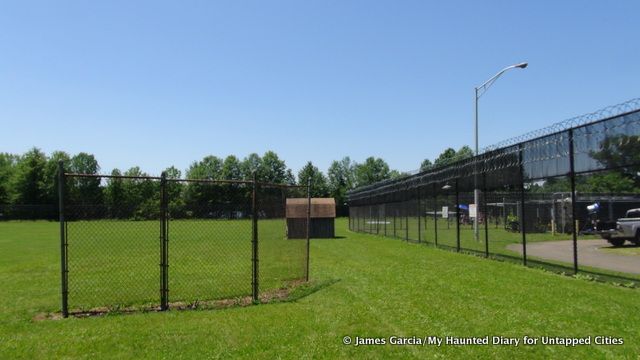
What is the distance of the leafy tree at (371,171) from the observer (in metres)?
121

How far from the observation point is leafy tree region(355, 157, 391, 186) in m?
121

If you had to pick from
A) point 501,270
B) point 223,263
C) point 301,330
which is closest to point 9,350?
point 301,330

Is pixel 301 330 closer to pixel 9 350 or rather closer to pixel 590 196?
pixel 9 350

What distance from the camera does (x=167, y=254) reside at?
32.1ft

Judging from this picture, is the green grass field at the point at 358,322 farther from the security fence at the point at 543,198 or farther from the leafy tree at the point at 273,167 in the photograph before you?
the leafy tree at the point at 273,167

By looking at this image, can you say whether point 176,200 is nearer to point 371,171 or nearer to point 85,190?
point 85,190

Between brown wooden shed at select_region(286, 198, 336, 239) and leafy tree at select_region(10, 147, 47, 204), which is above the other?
leafy tree at select_region(10, 147, 47, 204)

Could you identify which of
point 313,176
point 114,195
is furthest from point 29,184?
point 114,195

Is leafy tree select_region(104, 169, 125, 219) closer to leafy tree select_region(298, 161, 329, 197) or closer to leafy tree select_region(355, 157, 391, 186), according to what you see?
leafy tree select_region(298, 161, 329, 197)

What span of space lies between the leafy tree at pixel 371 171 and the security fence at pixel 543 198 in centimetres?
7778

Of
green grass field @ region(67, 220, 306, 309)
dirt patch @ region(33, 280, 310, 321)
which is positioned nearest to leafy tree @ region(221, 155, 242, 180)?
green grass field @ region(67, 220, 306, 309)

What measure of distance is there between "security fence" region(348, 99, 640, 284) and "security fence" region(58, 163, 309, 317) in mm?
5920

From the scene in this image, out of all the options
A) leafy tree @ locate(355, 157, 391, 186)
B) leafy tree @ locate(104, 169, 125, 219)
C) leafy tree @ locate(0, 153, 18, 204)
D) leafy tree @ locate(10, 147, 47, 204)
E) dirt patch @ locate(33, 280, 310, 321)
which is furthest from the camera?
leafy tree @ locate(355, 157, 391, 186)

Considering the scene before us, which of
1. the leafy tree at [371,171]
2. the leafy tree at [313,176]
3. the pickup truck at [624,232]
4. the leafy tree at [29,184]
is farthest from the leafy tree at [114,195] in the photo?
the leafy tree at [371,171]
